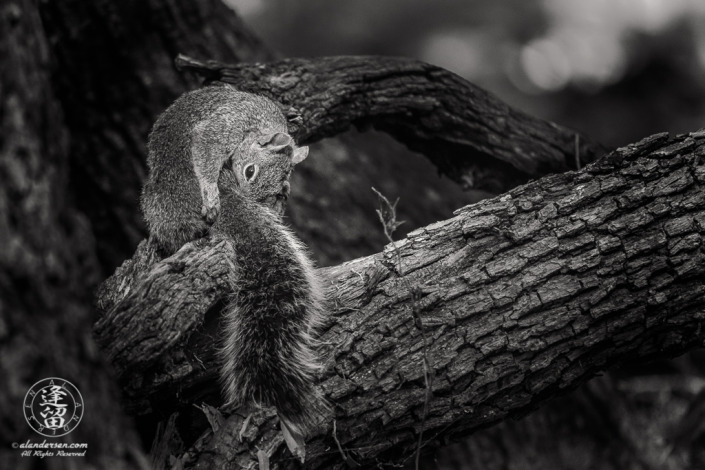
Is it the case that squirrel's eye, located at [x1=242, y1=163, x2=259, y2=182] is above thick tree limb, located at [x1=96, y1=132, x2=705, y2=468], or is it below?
above

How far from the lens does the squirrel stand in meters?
2.68

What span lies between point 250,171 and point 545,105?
3383mm

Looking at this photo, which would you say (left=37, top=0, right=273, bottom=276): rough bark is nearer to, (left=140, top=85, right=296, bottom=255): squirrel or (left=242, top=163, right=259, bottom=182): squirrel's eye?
(left=140, top=85, right=296, bottom=255): squirrel

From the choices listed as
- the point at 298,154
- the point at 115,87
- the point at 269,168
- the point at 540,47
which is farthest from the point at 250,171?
the point at 540,47

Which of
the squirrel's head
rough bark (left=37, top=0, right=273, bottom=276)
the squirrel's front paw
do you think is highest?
rough bark (left=37, top=0, right=273, bottom=276)

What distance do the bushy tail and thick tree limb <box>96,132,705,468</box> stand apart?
0.05m

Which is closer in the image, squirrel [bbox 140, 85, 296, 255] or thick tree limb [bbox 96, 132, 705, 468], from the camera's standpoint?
thick tree limb [bbox 96, 132, 705, 468]

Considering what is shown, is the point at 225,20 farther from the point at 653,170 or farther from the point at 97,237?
the point at 653,170

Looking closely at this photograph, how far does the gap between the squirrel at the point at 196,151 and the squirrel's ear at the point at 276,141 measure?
0.13 ft

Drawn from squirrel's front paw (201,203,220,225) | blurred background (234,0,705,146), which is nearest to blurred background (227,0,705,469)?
blurred background (234,0,705,146)

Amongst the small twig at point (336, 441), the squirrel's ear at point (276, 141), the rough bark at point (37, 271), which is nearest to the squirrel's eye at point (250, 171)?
the squirrel's ear at point (276, 141)

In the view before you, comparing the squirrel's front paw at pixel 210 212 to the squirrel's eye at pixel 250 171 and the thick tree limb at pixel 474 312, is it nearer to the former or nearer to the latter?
the squirrel's eye at pixel 250 171

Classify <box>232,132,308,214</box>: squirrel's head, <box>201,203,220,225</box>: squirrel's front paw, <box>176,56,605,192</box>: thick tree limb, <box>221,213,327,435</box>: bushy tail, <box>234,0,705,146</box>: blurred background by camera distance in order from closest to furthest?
<box>221,213,327,435</box>: bushy tail, <box>201,203,220,225</box>: squirrel's front paw, <box>232,132,308,214</box>: squirrel's head, <box>176,56,605,192</box>: thick tree limb, <box>234,0,705,146</box>: blurred background

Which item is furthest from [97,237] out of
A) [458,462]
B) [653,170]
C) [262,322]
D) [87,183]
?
[653,170]
